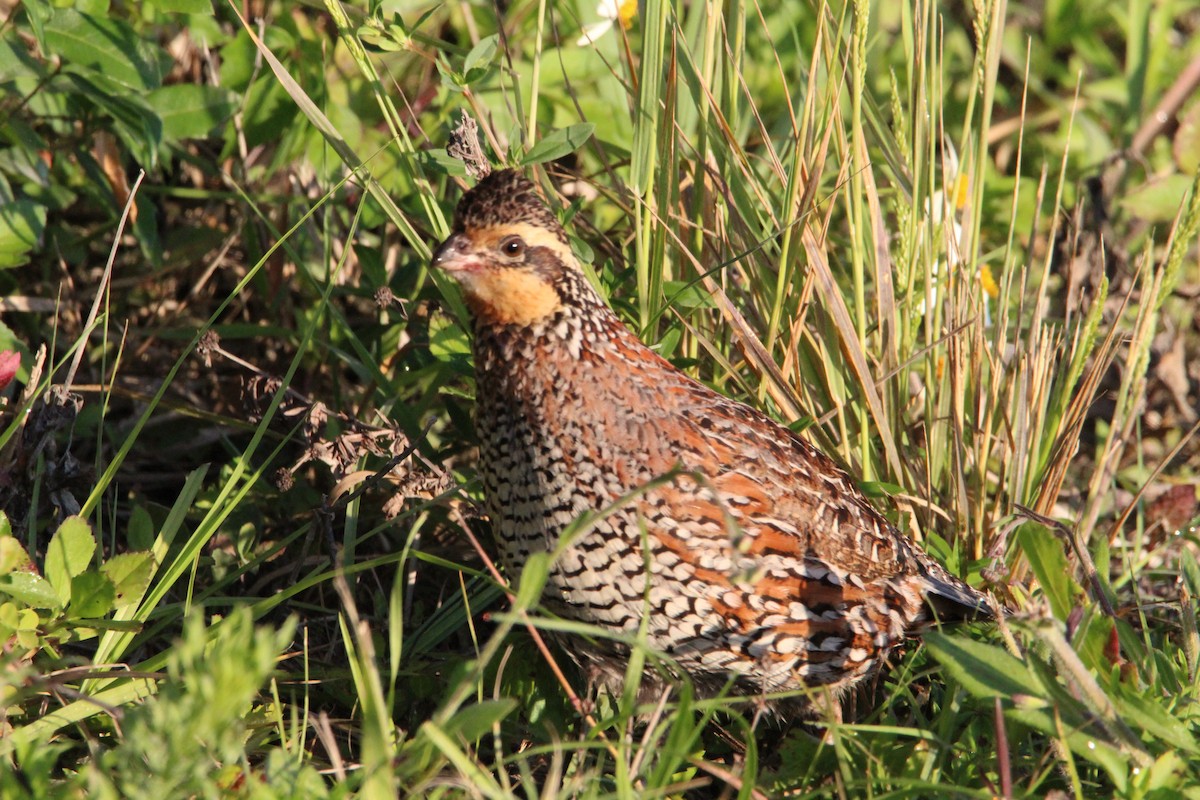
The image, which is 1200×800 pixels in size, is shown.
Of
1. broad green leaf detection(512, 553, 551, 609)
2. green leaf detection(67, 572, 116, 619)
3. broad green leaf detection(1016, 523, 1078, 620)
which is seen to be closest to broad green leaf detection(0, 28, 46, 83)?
green leaf detection(67, 572, 116, 619)

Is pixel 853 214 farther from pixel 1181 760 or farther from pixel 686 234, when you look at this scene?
pixel 1181 760

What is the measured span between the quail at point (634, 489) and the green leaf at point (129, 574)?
0.75m

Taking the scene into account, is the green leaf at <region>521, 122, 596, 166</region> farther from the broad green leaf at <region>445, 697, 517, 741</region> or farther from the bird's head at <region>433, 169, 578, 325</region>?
the broad green leaf at <region>445, 697, 517, 741</region>

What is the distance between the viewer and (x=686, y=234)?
3.63 metres

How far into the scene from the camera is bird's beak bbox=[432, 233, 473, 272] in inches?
111

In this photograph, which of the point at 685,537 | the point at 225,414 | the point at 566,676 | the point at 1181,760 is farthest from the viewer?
the point at 225,414

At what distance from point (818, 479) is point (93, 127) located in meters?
2.38

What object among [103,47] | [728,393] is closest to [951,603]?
[728,393]

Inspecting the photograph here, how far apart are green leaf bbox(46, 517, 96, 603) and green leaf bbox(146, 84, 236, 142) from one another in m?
1.31

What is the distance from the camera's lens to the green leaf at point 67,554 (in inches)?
111

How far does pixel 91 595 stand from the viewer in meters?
2.84

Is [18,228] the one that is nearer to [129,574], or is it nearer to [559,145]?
[129,574]

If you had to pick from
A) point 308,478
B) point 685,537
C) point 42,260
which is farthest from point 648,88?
point 42,260

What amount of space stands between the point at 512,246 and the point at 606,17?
139 cm
